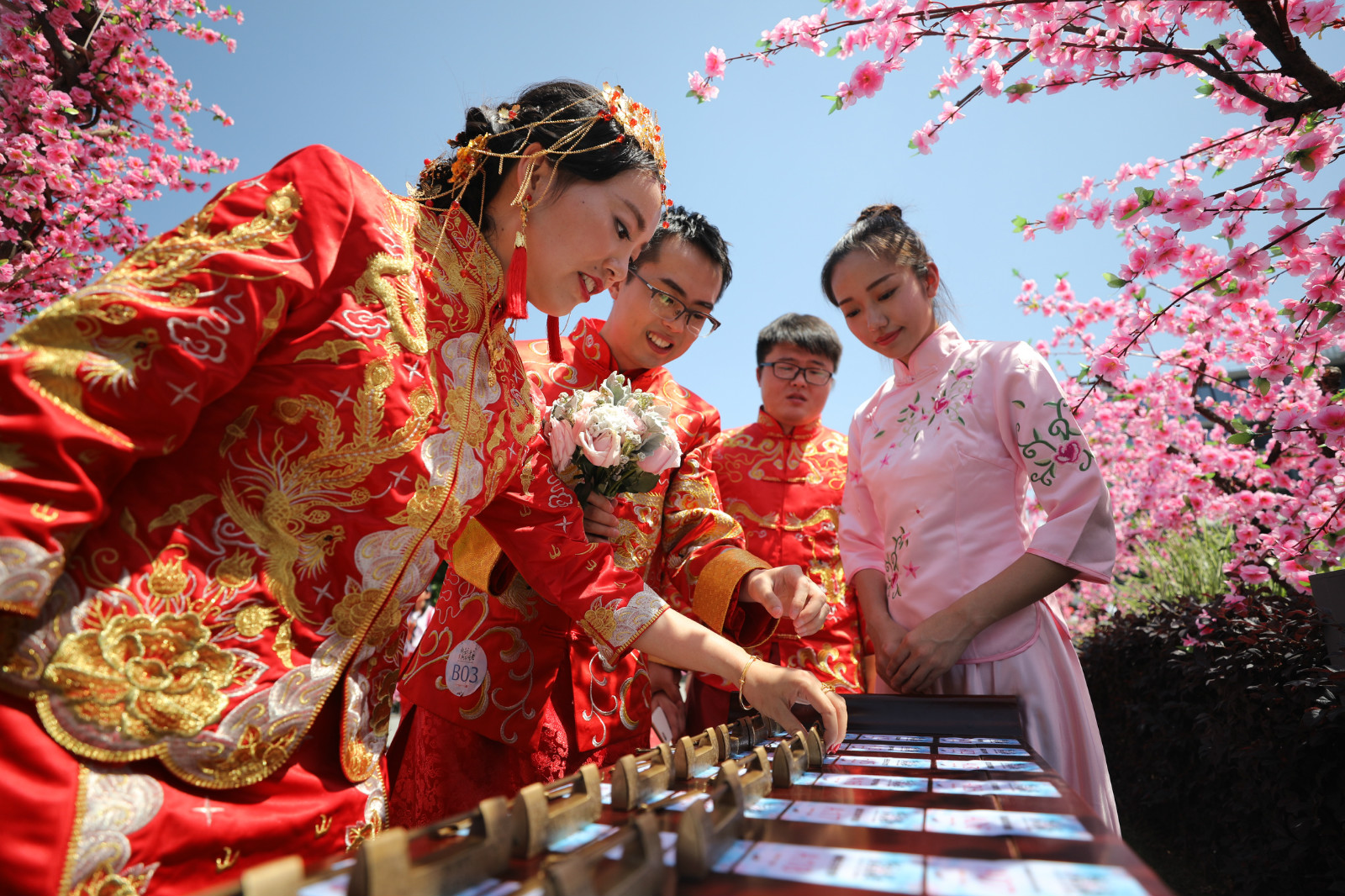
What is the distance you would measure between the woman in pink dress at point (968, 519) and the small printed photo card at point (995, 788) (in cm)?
82

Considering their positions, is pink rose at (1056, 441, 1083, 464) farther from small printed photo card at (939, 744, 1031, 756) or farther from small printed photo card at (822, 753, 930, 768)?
small printed photo card at (822, 753, 930, 768)

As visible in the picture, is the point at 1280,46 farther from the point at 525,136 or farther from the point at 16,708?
the point at 16,708

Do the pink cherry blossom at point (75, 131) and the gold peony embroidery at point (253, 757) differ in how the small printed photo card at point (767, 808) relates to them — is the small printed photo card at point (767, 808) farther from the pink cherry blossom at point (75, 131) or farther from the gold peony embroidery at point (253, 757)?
the pink cherry blossom at point (75, 131)

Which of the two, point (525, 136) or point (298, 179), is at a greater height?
point (525, 136)

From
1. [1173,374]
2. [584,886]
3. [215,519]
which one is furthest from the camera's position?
[1173,374]

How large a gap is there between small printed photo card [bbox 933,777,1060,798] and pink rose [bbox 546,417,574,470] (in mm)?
1067

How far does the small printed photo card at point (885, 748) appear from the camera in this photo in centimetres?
124

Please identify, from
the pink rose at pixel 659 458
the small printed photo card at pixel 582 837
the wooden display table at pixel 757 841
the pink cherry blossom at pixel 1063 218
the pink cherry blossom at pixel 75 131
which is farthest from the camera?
the pink cherry blossom at pixel 75 131

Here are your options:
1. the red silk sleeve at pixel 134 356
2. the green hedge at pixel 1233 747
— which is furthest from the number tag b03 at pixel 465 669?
the green hedge at pixel 1233 747

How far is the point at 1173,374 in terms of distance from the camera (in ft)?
18.9

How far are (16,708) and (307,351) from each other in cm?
51

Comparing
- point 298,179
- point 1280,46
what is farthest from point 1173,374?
point 298,179

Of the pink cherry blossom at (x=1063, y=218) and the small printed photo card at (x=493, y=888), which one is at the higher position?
the pink cherry blossom at (x=1063, y=218)

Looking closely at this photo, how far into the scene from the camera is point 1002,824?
73 cm
